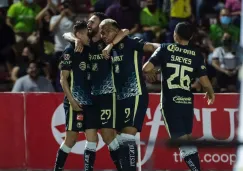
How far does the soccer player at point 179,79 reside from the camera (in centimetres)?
970

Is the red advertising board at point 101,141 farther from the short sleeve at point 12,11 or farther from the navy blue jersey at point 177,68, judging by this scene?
the short sleeve at point 12,11

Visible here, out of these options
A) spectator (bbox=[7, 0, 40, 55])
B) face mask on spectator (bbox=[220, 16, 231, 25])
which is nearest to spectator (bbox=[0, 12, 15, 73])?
spectator (bbox=[7, 0, 40, 55])

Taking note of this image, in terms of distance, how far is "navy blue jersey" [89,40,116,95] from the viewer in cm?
1018

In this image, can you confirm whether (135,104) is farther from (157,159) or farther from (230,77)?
(230,77)

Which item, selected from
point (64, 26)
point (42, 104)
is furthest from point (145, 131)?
point (64, 26)

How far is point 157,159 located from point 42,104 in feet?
6.63

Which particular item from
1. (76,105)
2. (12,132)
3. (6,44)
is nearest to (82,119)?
(76,105)

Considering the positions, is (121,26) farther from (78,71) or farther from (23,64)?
(78,71)

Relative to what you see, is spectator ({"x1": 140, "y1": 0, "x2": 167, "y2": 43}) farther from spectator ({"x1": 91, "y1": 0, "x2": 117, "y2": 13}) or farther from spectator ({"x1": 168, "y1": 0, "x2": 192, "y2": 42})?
spectator ({"x1": 91, "y1": 0, "x2": 117, "y2": 13})

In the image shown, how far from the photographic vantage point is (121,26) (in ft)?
49.8

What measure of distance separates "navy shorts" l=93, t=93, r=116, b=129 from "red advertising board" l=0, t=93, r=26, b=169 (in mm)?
2890

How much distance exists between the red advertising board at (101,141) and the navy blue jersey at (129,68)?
2773 mm

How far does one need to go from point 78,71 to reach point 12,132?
→ 2998 mm

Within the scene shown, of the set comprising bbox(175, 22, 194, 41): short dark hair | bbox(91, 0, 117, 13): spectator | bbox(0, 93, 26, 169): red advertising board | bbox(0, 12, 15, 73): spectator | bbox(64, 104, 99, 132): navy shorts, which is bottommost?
bbox(0, 93, 26, 169): red advertising board
